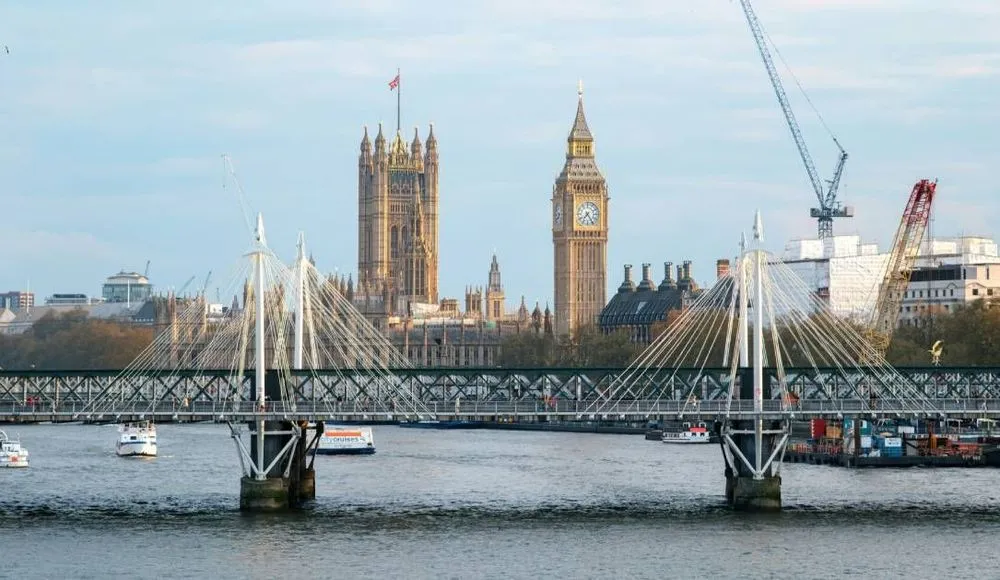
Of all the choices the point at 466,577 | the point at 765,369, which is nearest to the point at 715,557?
the point at 466,577

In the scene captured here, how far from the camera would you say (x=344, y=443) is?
14000cm

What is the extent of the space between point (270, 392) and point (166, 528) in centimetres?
810

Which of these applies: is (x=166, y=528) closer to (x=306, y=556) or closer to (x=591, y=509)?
(x=306, y=556)

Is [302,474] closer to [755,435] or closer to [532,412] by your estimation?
[532,412]

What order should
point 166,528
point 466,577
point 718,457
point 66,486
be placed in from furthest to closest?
point 718,457 → point 66,486 → point 166,528 → point 466,577

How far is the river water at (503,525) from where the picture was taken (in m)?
70.6

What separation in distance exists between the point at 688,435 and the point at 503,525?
7329 cm

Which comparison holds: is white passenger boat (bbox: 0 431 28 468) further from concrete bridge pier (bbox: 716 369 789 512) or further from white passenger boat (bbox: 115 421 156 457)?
concrete bridge pier (bbox: 716 369 789 512)

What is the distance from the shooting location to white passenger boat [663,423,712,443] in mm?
153750

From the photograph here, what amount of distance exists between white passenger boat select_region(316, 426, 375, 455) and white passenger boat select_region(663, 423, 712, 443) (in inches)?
925

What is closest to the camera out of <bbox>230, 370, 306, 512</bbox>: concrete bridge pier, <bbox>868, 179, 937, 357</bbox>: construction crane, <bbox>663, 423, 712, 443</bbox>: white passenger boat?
<bbox>230, 370, 306, 512</bbox>: concrete bridge pier

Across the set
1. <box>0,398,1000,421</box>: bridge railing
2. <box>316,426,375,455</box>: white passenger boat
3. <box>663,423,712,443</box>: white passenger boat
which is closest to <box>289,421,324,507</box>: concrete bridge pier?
<box>0,398,1000,421</box>: bridge railing

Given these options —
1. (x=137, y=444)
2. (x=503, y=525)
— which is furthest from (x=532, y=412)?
(x=137, y=444)

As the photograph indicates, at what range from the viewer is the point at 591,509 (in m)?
88.9
